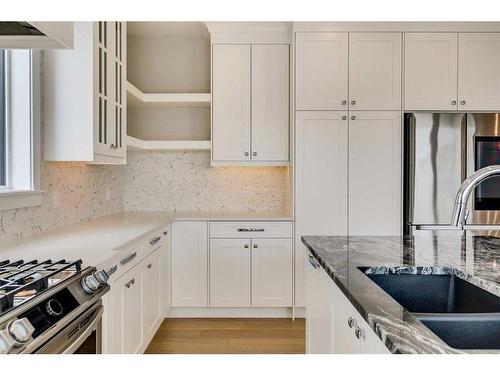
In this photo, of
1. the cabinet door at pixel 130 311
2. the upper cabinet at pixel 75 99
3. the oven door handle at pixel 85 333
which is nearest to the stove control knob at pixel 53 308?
the oven door handle at pixel 85 333

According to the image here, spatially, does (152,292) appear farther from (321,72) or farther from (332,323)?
(321,72)

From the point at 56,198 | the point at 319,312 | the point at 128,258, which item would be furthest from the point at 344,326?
the point at 56,198

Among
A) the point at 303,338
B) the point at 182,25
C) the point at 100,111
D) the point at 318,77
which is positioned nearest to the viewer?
the point at 100,111

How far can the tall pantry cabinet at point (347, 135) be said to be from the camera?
3408 millimetres

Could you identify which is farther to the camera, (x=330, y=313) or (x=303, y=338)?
(x=303, y=338)

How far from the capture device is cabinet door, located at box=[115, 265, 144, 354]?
210cm

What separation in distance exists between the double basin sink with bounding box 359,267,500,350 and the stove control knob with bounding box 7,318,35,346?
989 millimetres

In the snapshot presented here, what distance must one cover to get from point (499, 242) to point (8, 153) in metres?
2.62

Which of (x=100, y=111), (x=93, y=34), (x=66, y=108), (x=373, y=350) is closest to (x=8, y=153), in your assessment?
(x=66, y=108)

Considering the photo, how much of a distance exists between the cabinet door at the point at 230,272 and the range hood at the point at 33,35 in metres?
2.29

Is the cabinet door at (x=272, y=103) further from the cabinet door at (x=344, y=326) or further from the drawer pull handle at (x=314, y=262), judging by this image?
the cabinet door at (x=344, y=326)

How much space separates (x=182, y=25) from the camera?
144 inches

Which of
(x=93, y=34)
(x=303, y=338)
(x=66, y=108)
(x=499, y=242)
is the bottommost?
(x=303, y=338)
